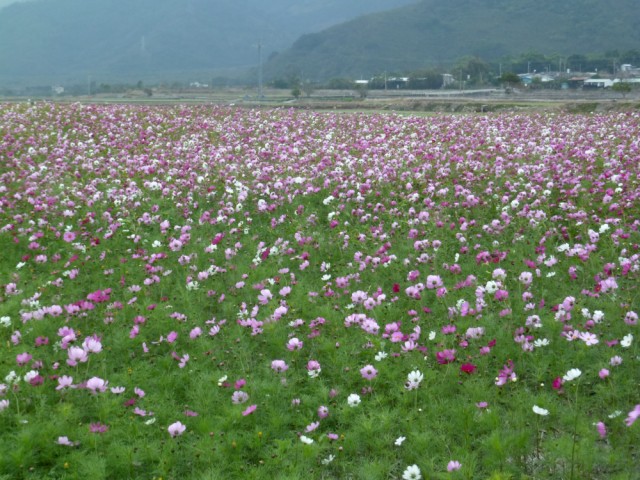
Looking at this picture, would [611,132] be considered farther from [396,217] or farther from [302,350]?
[302,350]

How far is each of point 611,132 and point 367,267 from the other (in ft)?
32.1

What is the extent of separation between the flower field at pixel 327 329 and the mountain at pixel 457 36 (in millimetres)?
141282

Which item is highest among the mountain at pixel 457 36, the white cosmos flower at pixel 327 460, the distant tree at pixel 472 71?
the mountain at pixel 457 36

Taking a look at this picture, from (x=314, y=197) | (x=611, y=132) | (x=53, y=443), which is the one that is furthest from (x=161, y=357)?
(x=611, y=132)

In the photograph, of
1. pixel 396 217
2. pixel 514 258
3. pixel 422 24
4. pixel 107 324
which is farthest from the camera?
pixel 422 24

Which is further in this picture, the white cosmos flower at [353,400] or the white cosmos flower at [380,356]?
the white cosmos flower at [380,356]

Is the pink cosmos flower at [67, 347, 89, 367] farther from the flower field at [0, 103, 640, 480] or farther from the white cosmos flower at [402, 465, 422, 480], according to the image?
the white cosmos flower at [402, 465, 422, 480]

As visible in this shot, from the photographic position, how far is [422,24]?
18200 centimetres

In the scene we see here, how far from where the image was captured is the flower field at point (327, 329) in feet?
12.3

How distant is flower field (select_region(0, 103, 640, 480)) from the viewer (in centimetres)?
375

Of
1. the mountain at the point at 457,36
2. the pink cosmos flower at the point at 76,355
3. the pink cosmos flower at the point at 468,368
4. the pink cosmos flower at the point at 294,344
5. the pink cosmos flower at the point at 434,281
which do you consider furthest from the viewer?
the mountain at the point at 457,36

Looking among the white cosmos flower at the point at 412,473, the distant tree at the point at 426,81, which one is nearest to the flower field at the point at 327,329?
the white cosmos flower at the point at 412,473

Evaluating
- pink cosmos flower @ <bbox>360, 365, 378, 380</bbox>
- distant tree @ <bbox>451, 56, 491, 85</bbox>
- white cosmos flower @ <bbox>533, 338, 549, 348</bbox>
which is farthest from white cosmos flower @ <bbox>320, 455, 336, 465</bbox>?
distant tree @ <bbox>451, 56, 491, 85</bbox>

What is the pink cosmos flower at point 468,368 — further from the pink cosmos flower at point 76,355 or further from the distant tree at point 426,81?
the distant tree at point 426,81
